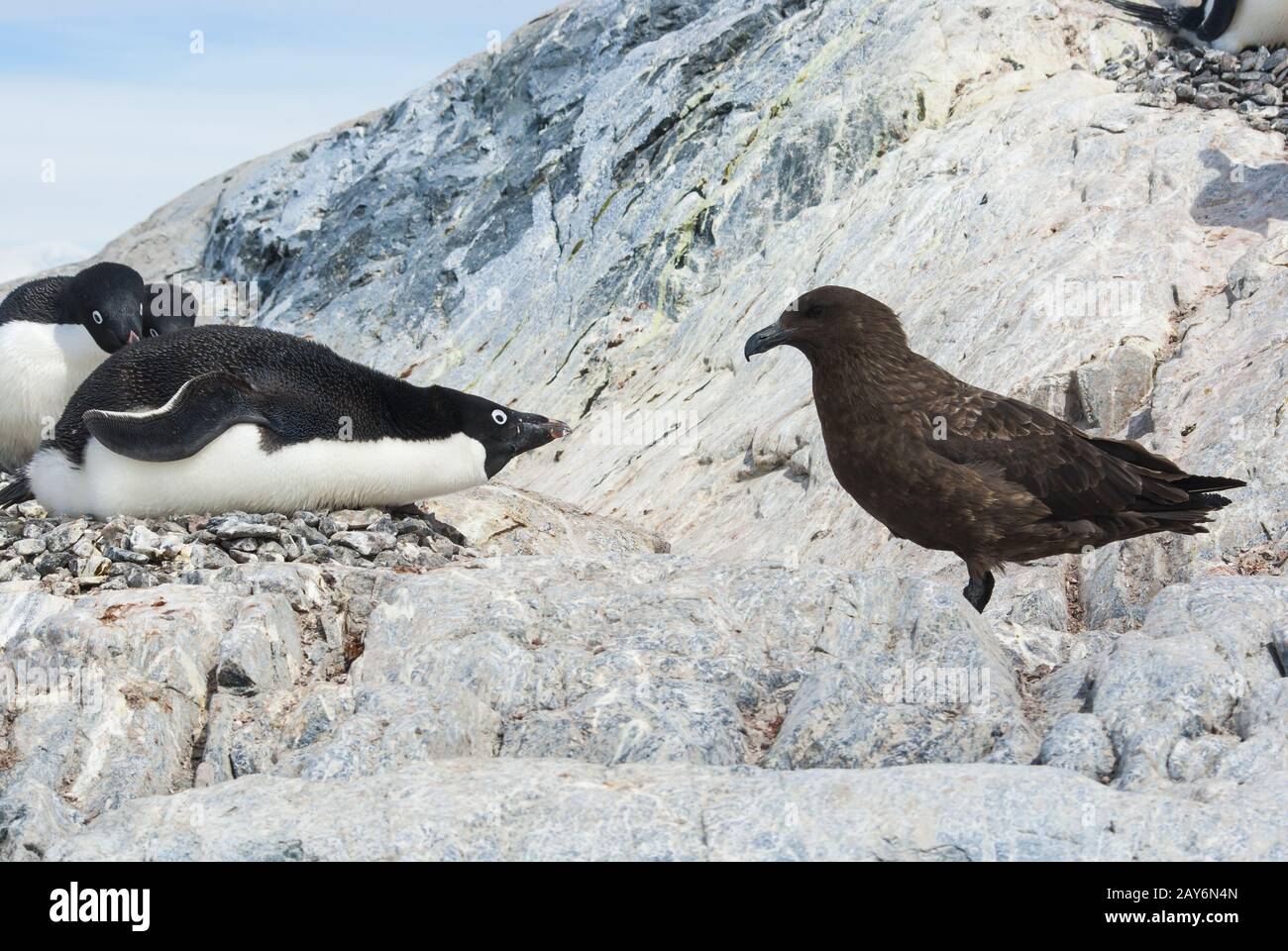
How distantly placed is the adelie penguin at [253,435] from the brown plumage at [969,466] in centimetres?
284

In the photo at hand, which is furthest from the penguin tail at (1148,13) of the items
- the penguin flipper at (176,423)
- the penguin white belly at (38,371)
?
the penguin white belly at (38,371)

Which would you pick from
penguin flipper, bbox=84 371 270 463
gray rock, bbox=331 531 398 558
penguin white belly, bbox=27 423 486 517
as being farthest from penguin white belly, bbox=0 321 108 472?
gray rock, bbox=331 531 398 558

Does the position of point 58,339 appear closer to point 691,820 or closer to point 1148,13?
point 691,820

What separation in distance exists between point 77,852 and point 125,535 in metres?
3.63

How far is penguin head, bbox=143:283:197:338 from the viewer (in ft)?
43.6

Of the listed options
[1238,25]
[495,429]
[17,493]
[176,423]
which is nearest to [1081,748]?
[495,429]

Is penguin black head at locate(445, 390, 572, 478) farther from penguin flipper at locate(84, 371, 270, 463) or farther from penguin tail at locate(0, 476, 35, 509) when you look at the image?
penguin tail at locate(0, 476, 35, 509)

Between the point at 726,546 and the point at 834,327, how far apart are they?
4.00 m

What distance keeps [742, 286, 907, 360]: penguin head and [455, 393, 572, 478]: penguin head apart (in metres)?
2.08

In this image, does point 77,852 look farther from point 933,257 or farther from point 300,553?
point 933,257

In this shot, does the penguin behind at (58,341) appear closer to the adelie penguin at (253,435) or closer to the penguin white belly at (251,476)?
the adelie penguin at (253,435)

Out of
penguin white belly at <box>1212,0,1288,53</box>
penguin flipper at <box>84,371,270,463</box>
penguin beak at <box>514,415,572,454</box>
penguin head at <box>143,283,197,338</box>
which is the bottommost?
penguin beak at <box>514,415,572,454</box>

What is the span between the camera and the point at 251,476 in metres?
9.66

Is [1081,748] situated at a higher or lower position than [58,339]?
lower
